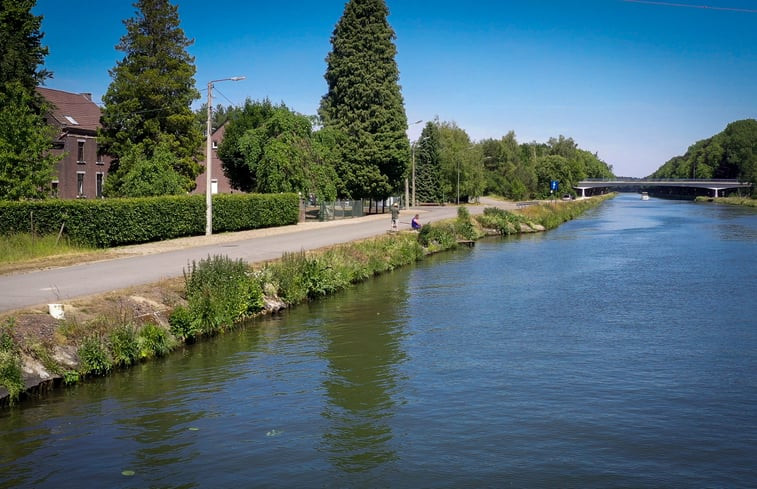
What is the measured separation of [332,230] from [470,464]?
109 ft

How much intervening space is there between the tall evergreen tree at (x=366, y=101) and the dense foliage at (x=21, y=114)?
921 inches

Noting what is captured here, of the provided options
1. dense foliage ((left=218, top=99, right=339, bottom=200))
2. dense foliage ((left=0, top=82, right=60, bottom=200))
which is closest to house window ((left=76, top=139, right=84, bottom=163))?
dense foliage ((left=218, top=99, right=339, bottom=200))

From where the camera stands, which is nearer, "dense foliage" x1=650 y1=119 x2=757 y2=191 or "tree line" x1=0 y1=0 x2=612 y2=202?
"tree line" x1=0 y1=0 x2=612 y2=202

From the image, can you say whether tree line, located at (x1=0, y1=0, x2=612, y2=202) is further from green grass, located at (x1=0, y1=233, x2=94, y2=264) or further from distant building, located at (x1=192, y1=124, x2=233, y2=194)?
green grass, located at (x1=0, y1=233, x2=94, y2=264)

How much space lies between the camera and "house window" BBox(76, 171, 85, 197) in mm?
61094

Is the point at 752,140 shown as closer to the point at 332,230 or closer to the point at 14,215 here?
the point at 332,230

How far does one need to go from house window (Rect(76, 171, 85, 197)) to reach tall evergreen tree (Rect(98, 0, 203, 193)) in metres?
7.59

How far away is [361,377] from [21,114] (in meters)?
24.6

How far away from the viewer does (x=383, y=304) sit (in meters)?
22.9

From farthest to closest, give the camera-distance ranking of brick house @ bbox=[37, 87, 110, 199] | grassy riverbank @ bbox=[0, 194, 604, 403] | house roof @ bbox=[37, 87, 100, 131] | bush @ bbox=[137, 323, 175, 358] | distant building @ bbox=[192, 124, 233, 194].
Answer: distant building @ bbox=[192, 124, 233, 194], house roof @ bbox=[37, 87, 100, 131], brick house @ bbox=[37, 87, 110, 199], bush @ bbox=[137, 323, 175, 358], grassy riverbank @ bbox=[0, 194, 604, 403]

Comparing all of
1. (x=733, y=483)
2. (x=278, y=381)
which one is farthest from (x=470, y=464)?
(x=278, y=381)

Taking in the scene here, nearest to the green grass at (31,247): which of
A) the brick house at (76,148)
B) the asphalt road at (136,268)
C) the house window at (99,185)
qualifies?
the asphalt road at (136,268)

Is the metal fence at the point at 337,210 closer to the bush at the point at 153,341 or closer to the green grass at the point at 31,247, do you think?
the green grass at the point at 31,247

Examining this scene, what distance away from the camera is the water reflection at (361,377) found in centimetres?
1055
